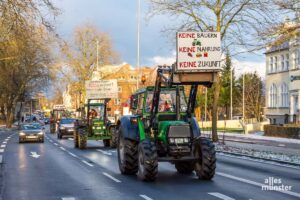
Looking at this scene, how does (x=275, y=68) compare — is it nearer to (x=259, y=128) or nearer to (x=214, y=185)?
(x=259, y=128)

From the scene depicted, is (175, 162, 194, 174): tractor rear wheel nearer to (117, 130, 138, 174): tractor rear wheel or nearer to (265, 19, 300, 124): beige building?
(117, 130, 138, 174): tractor rear wheel

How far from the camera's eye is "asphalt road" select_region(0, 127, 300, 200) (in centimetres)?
1212

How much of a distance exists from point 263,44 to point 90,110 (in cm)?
1339

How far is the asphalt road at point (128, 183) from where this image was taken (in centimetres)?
1212

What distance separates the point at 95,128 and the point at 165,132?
16.8 metres

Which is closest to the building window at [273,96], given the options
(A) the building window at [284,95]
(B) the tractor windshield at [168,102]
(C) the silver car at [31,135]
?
(A) the building window at [284,95]

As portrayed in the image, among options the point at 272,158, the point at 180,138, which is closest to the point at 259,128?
the point at 272,158

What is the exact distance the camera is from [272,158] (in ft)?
72.4

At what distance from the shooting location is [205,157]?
14336mm

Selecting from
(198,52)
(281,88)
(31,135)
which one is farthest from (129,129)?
(281,88)

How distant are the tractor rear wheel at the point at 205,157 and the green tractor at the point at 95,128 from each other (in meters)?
15.6

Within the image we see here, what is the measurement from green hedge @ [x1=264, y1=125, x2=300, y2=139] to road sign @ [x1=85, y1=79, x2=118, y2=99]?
54.7ft

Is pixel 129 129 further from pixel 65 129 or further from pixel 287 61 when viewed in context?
pixel 287 61

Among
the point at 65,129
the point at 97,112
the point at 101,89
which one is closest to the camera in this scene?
the point at 97,112
